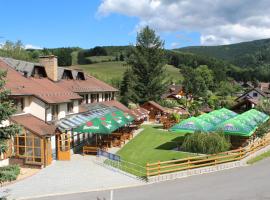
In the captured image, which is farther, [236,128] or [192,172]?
[236,128]

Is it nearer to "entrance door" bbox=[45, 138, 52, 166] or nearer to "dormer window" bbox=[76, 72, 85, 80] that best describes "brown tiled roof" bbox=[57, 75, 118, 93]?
"dormer window" bbox=[76, 72, 85, 80]

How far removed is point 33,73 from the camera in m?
34.7

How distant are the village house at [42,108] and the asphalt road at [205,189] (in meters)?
6.08

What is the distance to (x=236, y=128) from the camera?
28484 millimetres

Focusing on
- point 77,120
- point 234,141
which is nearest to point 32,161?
point 77,120

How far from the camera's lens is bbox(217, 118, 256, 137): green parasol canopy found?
1105 inches

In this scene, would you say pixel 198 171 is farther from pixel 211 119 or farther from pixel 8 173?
pixel 8 173

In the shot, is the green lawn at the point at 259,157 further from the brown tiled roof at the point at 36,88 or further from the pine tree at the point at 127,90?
the pine tree at the point at 127,90

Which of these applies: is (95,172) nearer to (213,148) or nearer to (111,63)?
(213,148)

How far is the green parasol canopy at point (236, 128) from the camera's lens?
92.1 feet

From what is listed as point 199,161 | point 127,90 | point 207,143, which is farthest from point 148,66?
point 199,161

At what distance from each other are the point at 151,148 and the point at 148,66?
122ft

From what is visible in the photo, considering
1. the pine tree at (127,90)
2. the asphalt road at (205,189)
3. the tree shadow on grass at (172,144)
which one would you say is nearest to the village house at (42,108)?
the asphalt road at (205,189)

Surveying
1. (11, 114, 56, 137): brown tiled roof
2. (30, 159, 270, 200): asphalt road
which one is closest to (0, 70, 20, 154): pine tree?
(30, 159, 270, 200): asphalt road
